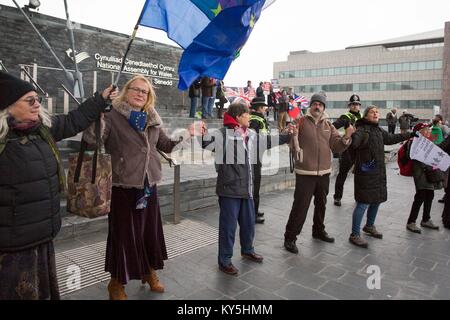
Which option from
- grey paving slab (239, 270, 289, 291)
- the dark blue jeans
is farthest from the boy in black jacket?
grey paving slab (239, 270, 289, 291)

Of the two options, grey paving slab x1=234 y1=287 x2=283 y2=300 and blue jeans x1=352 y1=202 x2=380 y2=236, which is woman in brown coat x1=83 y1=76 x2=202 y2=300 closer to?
grey paving slab x1=234 y1=287 x2=283 y2=300

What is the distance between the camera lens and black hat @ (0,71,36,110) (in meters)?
2.18

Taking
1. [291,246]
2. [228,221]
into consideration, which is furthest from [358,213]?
[228,221]

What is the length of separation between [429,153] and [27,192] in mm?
5602

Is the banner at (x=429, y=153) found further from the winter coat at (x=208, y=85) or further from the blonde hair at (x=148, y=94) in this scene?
the winter coat at (x=208, y=85)

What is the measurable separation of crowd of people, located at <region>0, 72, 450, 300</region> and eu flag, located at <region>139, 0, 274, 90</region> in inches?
21.9

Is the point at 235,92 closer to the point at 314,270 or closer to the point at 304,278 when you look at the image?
the point at 314,270

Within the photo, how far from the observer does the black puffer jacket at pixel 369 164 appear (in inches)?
187

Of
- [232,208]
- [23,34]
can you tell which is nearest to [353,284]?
[232,208]

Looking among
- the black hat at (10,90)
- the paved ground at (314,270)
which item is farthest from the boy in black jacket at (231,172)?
the black hat at (10,90)

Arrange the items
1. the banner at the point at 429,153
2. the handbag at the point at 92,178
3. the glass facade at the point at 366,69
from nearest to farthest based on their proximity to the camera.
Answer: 1. the handbag at the point at 92,178
2. the banner at the point at 429,153
3. the glass facade at the point at 366,69

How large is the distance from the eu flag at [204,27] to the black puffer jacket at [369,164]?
86.0 inches

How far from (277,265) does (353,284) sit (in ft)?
2.89

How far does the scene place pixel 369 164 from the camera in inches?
187
